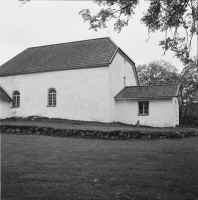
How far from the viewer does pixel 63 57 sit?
28.7 m

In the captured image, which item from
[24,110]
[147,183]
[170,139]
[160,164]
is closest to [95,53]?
[24,110]

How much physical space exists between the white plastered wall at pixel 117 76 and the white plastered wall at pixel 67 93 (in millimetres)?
864

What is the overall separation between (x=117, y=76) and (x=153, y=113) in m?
5.71

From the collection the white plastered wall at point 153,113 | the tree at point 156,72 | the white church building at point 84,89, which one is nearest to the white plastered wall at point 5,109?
the white church building at point 84,89

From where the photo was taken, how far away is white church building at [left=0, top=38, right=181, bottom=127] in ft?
81.1

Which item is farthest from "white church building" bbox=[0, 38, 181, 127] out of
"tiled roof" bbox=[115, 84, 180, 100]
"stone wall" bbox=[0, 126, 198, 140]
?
"stone wall" bbox=[0, 126, 198, 140]

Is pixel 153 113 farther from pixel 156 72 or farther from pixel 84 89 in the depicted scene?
pixel 156 72

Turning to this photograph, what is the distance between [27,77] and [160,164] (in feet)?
76.0

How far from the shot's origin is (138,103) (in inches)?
999

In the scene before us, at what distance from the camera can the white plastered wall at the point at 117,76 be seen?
2545 cm

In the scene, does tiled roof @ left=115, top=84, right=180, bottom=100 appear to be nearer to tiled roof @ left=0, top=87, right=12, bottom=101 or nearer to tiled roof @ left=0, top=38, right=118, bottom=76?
tiled roof @ left=0, top=38, right=118, bottom=76

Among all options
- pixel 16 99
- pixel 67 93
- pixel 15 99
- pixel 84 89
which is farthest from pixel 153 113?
pixel 15 99

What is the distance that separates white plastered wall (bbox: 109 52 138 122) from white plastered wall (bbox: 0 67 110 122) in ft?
2.84

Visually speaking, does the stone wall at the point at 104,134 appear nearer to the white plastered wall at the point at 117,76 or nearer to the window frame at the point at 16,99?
the white plastered wall at the point at 117,76
